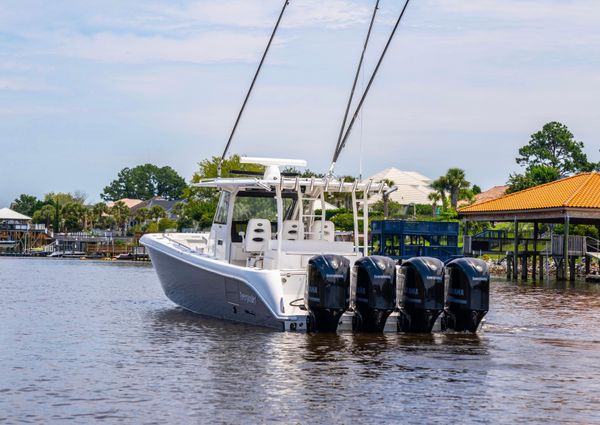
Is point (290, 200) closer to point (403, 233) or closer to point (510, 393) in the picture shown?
point (510, 393)

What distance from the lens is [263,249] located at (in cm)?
2278

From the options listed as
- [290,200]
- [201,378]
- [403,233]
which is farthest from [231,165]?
[201,378]

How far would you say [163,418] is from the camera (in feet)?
44.2

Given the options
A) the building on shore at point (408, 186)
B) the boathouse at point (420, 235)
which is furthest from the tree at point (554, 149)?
the boathouse at point (420, 235)

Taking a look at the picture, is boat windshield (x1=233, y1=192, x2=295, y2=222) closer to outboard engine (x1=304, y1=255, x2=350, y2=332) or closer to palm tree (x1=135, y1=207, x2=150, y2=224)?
outboard engine (x1=304, y1=255, x2=350, y2=332)

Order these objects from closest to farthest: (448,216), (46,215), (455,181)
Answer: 1. (448,216)
2. (455,181)
3. (46,215)

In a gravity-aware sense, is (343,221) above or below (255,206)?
above

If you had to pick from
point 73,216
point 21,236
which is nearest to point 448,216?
point 21,236

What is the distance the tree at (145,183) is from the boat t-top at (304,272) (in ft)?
546

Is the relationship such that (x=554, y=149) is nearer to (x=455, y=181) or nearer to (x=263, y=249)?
(x=455, y=181)

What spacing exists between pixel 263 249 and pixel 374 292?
3971 millimetres

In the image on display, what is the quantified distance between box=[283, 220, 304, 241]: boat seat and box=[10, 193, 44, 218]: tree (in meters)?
161

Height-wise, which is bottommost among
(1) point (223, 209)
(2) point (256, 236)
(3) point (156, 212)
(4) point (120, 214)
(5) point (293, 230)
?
(2) point (256, 236)

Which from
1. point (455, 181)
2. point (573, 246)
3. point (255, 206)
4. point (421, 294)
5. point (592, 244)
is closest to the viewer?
point (421, 294)
